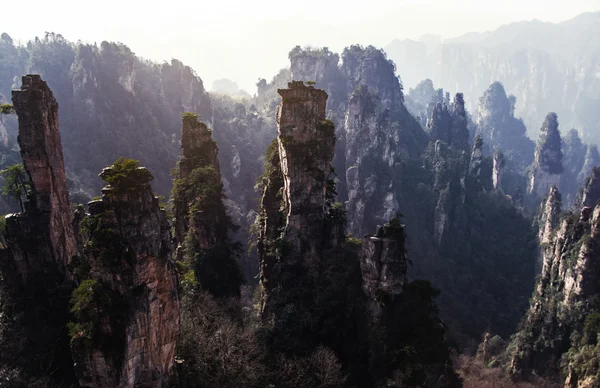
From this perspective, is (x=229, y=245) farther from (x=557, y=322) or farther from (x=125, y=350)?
(x=557, y=322)

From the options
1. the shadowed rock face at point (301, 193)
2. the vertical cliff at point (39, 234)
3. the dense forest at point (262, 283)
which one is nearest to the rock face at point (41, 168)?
the vertical cliff at point (39, 234)

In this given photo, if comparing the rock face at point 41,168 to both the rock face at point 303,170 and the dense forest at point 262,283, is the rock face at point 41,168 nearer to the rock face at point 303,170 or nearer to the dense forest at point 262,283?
the dense forest at point 262,283

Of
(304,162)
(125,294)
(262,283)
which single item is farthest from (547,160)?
(125,294)

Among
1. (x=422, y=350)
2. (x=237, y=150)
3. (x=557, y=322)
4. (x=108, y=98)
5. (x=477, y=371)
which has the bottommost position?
(x=477, y=371)

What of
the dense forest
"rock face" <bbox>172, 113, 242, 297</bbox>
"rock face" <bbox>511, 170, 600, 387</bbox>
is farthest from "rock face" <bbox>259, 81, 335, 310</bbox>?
"rock face" <bbox>511, 170, 600, 387</bbox>

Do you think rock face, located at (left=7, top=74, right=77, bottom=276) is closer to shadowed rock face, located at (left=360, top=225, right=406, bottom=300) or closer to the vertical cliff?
the vertical cliff

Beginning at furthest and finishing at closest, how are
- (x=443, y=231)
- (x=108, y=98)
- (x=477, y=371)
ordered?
(x=108, y=98) < (x=443, y=231) < (x=477, y=371)

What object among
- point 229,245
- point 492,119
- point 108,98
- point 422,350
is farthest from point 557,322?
point 492,119
